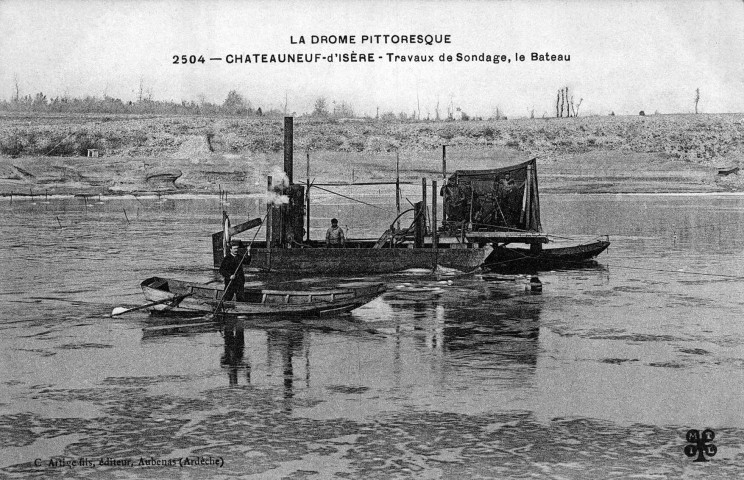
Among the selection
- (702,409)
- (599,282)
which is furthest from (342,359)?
(599,282)

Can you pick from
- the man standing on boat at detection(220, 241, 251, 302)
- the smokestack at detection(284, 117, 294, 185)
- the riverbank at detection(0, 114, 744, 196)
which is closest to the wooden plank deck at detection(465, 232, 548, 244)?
the smokestack at detection(284, 117, 294, 185)

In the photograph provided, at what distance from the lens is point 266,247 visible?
1208 inches

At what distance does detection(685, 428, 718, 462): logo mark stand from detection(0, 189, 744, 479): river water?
0.48ft

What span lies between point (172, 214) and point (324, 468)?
4928cm

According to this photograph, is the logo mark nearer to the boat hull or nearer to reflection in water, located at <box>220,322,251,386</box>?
reflection in water, located at <box>220,322,251,386</box>

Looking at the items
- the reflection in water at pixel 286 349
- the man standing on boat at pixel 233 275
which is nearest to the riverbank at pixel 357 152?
the man standing on boat at pixel 233 275

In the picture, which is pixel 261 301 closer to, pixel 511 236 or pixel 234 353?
pixel 234 353

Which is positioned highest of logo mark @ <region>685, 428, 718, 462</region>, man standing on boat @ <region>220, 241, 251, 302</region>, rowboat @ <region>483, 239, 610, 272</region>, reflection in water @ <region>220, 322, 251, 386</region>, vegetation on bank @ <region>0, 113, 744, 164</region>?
vegetation on bank @ <region>0, 113, 744, 164</region>

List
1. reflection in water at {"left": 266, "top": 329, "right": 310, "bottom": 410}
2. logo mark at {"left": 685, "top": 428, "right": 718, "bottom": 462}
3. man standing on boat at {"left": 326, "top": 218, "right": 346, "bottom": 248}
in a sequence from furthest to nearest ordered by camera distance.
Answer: man standing on boat at {"left": 326, "top": 218, "right": 346, "bottom": 248}, reflection in water at {"left": 266, "top": 329, "right": 310, "bottom": 410}, logo mark at {"left": 685, "top": 428, "right": 718, "bottom": 462}

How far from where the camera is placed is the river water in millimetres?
10906

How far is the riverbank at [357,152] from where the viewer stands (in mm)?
79688

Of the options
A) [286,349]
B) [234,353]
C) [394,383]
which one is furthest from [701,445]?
[234,353]

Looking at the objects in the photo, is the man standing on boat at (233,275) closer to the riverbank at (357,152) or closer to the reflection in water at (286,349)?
the reflection in water at (286,349)

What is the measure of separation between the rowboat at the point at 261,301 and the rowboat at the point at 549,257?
43.2 ft
